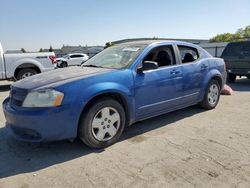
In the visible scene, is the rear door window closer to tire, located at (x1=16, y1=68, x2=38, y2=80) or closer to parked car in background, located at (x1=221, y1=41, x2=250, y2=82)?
parked car in background, located at (x1=221, y1=41, x2=250, y2=82)

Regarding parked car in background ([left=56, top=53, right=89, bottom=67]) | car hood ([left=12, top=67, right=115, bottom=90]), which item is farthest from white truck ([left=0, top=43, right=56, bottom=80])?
parked car in background ([left=56, top=53, right=89, bottom=67])

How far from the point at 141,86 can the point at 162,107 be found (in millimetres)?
710

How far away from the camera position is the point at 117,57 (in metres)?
4.77

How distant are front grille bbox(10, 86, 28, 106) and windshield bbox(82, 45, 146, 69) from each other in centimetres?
150

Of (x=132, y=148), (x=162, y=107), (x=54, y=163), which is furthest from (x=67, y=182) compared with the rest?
(x=162, y=107)

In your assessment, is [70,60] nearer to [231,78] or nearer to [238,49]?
[231,78]

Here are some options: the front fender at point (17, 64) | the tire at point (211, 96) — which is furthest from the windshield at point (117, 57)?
the front fender at point (17, 64)

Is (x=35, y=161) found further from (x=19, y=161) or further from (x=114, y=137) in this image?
(x=114, y=137)

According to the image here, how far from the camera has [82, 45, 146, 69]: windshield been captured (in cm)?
449

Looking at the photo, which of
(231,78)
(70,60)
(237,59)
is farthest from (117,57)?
(70,60)

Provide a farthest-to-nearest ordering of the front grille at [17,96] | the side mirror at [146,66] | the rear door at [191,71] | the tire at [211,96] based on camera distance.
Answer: the tire at [211,96] → the rear door at [191,71] → the side mirror at [146,66] → the front grille at [17,96]

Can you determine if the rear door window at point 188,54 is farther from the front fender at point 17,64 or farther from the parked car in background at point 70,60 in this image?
the parked car in background at point 70,60

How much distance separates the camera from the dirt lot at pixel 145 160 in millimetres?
3053

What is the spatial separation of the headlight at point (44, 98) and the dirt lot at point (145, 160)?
0.78 m
